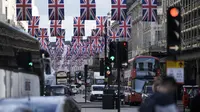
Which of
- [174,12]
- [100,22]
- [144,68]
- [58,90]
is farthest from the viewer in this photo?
[100,22]

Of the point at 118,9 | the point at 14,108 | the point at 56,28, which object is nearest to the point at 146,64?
the point at 56,28

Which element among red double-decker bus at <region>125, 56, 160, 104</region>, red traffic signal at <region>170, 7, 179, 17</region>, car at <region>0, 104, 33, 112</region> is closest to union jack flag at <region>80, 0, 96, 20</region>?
red double-decker bus at <region>125, 56, 160, 104</region>

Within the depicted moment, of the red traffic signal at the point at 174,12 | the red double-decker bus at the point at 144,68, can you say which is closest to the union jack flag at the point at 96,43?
the red double-decker bus at the point at 144,68

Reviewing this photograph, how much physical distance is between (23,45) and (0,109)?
32.7 feet

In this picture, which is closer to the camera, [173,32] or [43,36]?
[173,32]

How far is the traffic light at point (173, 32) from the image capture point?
14945mm

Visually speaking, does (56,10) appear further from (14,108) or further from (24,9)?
(14,108)

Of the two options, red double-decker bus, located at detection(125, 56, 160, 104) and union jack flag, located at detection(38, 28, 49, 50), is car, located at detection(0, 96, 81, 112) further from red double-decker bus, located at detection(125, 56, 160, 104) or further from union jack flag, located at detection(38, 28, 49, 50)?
union jack flag, located at detection(38, 28, 49, 50)

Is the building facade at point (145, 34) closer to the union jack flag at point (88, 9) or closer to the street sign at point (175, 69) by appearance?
the union jack flag at point (88, 9)

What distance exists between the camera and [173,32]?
50.1 ft

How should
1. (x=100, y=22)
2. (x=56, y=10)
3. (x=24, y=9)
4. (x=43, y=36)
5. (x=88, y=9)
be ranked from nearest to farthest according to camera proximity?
(x=56, y=10) < (x=88, y=9) < (x=24, y=9) < (x=100, y=22) < (x=43, y=36)

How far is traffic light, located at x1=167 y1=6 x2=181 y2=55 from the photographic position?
588 inches

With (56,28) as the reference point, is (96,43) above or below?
below

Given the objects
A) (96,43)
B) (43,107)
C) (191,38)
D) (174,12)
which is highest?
(191,38)
